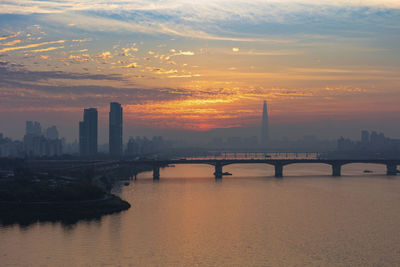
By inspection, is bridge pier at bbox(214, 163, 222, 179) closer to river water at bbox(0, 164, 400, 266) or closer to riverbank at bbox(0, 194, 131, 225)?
river water at bbox(0, 164, 400, 266)

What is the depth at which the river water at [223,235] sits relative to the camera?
1896 inches

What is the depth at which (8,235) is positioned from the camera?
194ft

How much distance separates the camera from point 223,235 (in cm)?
5859

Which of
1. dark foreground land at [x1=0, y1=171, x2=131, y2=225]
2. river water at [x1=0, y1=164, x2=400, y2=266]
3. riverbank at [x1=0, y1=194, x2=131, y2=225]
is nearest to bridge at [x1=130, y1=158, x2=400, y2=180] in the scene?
river water at [x1=0, y1=164, x2=400, y2=266]

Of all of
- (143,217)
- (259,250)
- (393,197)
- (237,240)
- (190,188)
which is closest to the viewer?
(259,250)

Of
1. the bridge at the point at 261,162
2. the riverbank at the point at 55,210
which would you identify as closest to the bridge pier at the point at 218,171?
the bridge at the point at 261,162

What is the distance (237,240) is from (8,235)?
25.7 m

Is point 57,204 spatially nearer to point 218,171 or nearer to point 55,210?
point 55,210

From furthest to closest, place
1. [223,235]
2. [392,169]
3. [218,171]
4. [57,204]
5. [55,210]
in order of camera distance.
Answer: [392,169] < [218,171] < [57,204] < [55,210] < [223,235]

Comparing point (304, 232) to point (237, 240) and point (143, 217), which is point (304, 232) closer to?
point (237, 240)

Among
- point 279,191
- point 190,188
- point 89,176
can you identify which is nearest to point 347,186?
point 279,191

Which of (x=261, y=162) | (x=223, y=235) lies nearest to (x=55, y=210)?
(x=223, y=235)

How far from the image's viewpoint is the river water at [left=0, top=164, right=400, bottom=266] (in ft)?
158

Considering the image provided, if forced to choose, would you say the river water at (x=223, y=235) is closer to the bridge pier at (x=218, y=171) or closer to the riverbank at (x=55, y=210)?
the riverbank at (x=55, y=210)
